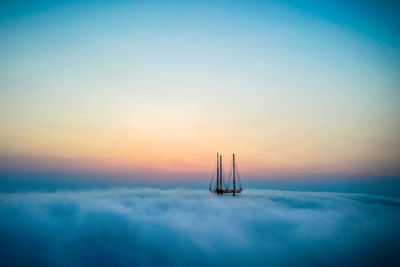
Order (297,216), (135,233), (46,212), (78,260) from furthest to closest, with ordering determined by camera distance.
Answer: (46,212) → (297,216) → (135,233) → (78,260)

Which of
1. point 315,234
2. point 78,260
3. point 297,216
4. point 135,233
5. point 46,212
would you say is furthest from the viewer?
point 46,212

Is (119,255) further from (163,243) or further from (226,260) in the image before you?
(226,260)

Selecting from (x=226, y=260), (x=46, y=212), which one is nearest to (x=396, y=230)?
(x=226, y=260)

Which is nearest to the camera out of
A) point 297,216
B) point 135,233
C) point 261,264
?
point 261,264

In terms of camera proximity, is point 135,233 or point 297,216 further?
point 297,216

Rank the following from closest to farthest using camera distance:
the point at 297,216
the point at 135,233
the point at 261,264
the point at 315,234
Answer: the point at 261,264 < the point at 315,234 < the point at 135,233 < the point at 297,216

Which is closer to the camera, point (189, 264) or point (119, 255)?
point (189, 264)

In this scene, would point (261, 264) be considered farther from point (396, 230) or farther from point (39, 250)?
point (39, 250)

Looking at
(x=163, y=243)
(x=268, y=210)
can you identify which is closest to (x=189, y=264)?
(x=163, y=243)

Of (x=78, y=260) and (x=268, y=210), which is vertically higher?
(x=268, y=210)
